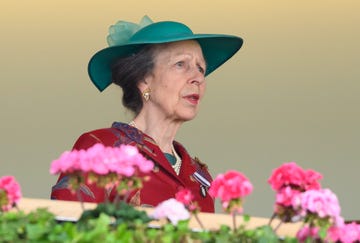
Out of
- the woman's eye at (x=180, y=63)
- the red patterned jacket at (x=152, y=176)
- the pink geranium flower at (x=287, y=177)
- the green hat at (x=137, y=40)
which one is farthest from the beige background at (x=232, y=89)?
the pink geranium flower at (x=287, y=177)

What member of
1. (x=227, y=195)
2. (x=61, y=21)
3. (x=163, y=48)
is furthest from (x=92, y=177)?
(x=61, y=21)

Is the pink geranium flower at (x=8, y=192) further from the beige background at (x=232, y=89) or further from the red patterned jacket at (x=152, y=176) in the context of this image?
the beige background at (x=232, y=89)

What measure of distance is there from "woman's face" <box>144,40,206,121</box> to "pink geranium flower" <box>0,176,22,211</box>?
1.66 metres

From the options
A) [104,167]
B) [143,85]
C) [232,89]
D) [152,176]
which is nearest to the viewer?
[104,167]

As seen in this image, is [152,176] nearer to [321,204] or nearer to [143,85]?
[143,85]

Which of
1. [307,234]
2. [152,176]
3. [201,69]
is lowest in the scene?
[152,176]

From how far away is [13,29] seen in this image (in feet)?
14.9

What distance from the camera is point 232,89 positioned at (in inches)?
184

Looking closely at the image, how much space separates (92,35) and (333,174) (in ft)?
4.13

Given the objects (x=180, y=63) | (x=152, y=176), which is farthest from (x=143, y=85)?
(x=152, y=176)

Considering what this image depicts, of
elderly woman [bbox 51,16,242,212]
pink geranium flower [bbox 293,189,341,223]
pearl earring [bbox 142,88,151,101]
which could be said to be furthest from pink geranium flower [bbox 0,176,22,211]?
pearl earring [bbox 142,88,151,101]

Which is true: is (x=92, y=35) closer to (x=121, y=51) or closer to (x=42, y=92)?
(x=42, y=92)

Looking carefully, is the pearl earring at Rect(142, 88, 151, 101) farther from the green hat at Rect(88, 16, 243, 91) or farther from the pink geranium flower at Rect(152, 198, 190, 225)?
the pink geranium flower at Rect(152, 198, 190, 225)

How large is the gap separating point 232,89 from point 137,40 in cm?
136
